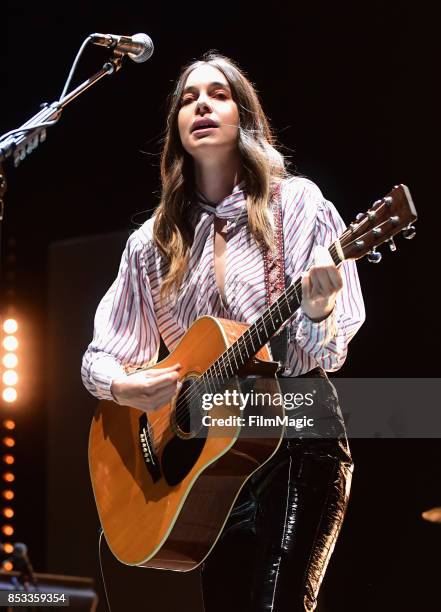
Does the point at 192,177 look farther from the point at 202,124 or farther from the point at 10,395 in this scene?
the point at 10,395

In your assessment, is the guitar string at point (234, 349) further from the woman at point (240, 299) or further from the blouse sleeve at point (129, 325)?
the blouse sleeve at point (129, 325)

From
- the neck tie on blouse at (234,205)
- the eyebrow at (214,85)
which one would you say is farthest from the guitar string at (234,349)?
the eyebrow at (214,85)

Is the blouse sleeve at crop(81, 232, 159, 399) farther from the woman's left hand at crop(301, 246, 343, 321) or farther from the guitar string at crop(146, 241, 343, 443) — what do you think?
the woman's left hand at crop(301, 246, 343, 321)

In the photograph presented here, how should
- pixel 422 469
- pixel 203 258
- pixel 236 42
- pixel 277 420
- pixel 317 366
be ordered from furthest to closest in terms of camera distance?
1. pixel 236 42
2. pixel 422 469
3. pixel 203 258
4. pixel 317 366
5. pixel 277 420

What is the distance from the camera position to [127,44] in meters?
2.49

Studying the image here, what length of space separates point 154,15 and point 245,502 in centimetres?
251

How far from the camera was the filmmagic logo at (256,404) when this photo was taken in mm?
2115

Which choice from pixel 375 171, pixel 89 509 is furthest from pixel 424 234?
pixel 89 509

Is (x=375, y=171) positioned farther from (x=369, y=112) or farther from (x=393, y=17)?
(x=393, y=17)

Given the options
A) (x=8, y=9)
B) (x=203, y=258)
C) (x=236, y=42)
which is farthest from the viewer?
(x=8, y=9)

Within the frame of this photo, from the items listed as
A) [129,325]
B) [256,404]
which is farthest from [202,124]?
[256,404]

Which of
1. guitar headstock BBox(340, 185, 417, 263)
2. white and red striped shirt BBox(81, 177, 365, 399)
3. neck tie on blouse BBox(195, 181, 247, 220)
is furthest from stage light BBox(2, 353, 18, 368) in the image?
guitar headstock BBox(340, 185, 417, 263)

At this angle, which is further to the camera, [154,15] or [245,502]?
[154,15]

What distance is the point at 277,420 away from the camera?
2.11 meters
